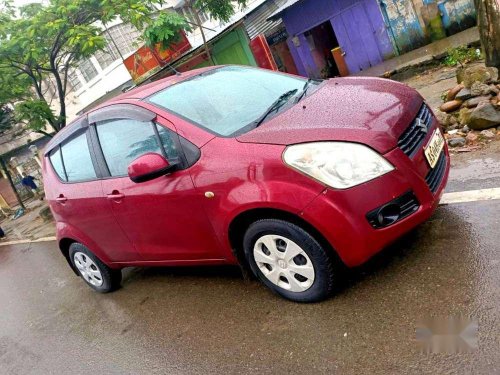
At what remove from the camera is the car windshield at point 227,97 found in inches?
123

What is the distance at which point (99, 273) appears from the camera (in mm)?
4680

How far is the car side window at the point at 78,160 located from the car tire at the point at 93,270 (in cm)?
84

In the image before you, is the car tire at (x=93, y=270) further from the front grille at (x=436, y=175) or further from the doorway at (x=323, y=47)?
the doorway at (x=323, y=47)

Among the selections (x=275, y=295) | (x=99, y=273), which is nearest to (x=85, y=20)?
(x=99, y=273)

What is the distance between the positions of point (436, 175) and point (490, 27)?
3.57 m

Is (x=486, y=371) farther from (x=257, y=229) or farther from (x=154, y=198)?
(x=154, y=198)

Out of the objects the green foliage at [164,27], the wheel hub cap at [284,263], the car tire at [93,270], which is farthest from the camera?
the green foliage at [164,27]

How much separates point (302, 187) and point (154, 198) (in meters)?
1.32

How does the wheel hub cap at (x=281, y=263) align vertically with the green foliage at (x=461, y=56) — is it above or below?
above

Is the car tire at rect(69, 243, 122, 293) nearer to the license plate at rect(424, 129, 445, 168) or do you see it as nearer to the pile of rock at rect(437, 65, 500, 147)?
the license plate at rect(424, 129, 445, 168)

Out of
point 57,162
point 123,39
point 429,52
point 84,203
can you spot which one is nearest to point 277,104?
point 84,203

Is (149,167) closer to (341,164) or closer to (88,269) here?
(341,164)

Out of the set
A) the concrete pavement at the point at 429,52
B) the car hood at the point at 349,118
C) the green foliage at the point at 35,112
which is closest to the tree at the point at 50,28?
the green foliage at the point at 35,112

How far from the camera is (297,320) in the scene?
9.62 ft
